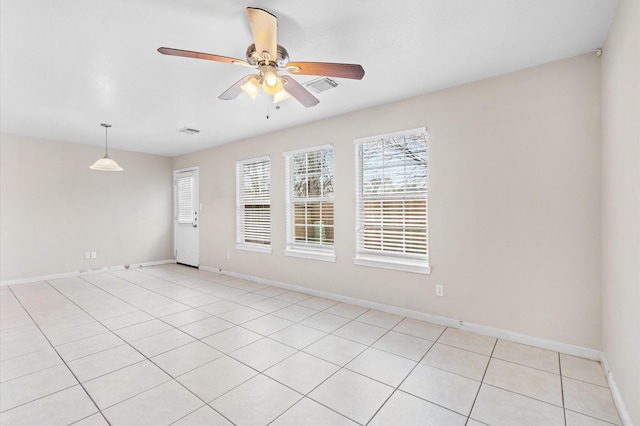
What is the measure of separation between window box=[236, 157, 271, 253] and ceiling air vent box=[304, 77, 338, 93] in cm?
216

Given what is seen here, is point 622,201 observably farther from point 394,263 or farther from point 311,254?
point 311,254

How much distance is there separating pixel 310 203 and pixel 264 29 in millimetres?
2887

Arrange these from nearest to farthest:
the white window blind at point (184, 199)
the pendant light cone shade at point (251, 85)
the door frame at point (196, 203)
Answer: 1. the pendant light cone shade at point (251, 85)
2. the door frame at point (196, 203)
3. the white window blind at point (184, 199)

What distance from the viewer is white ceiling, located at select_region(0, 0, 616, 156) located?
6.31 ft

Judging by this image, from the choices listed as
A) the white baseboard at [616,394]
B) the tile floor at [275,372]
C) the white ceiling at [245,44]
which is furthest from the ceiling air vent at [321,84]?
the white baseboard at [616,394]

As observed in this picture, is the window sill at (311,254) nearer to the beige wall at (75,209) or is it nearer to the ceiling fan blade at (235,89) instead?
the ceiling fan blade at (235,89)

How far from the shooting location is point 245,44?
7.63ft

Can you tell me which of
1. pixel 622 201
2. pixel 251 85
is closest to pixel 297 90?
pixel 251 85

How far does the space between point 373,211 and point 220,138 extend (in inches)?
126

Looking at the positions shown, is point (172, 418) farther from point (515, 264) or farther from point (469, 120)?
point (469, 120)

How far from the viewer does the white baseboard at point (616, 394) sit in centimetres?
169

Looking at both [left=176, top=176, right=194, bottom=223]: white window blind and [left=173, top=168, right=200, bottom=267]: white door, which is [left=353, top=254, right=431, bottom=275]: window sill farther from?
[left=176, top=176, right=194, bottom=223]: white window blind

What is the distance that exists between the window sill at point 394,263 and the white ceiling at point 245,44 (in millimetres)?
1895

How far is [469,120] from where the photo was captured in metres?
3.01
